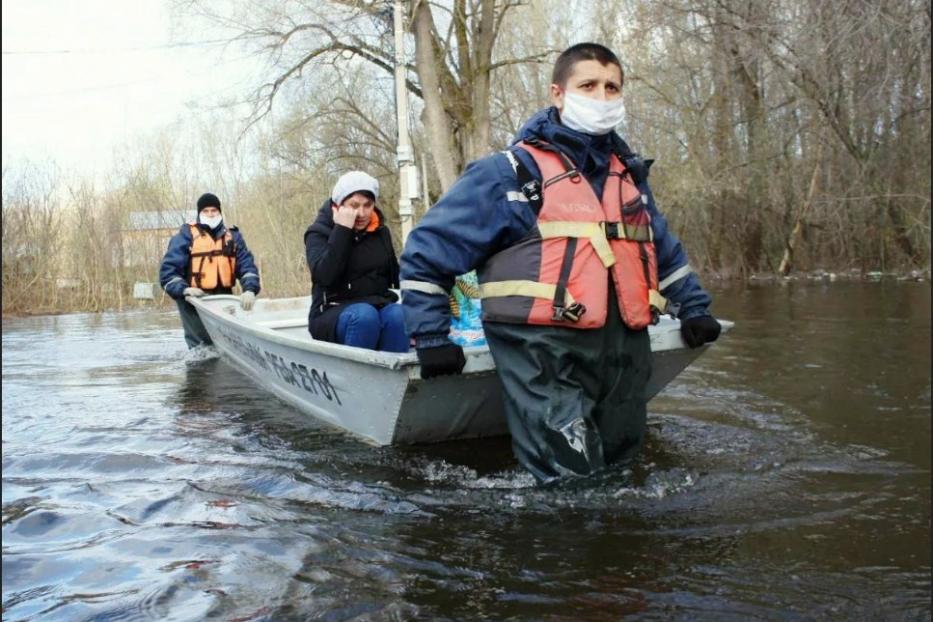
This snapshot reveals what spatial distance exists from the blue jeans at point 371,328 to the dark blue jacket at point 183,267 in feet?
13.7

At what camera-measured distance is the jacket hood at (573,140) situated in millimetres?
3740

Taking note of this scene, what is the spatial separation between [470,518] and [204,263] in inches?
254

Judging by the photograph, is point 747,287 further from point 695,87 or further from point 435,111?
point 435,111

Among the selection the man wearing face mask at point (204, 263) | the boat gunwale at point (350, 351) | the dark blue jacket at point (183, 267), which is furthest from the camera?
the man wearing face mask at point (204, 263)

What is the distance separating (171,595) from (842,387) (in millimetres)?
5101

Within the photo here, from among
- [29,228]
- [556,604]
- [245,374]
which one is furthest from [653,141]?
[556,604]

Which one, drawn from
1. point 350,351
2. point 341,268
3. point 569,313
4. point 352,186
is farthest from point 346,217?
point 569,313

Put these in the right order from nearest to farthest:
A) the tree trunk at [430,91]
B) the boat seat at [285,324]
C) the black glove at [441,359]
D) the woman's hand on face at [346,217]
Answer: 1. the black glove at [441,359]
2. the woman's hand on face at [346,217]
3. the boat seat at [285,324]
4. the tree trunk at [430,91]

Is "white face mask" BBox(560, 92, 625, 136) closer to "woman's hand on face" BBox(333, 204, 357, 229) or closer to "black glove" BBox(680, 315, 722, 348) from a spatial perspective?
"black glove" BBox(680, 315, 722, 348)

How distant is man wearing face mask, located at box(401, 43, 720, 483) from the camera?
360cm

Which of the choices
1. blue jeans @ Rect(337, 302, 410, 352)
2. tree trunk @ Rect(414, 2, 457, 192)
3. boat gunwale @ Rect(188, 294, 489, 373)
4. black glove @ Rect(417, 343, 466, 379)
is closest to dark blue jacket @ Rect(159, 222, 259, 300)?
boat gunwale @ Rect(188, 294, 489, 373)

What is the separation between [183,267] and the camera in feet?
30.8

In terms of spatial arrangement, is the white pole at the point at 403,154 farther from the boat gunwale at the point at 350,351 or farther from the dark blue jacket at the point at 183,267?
the boat gunwale at the point at 350,351

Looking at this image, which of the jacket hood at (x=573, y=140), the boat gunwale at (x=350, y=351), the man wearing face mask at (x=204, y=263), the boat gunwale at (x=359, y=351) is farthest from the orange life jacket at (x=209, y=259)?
the jacket hood at (x=573, y=140)
